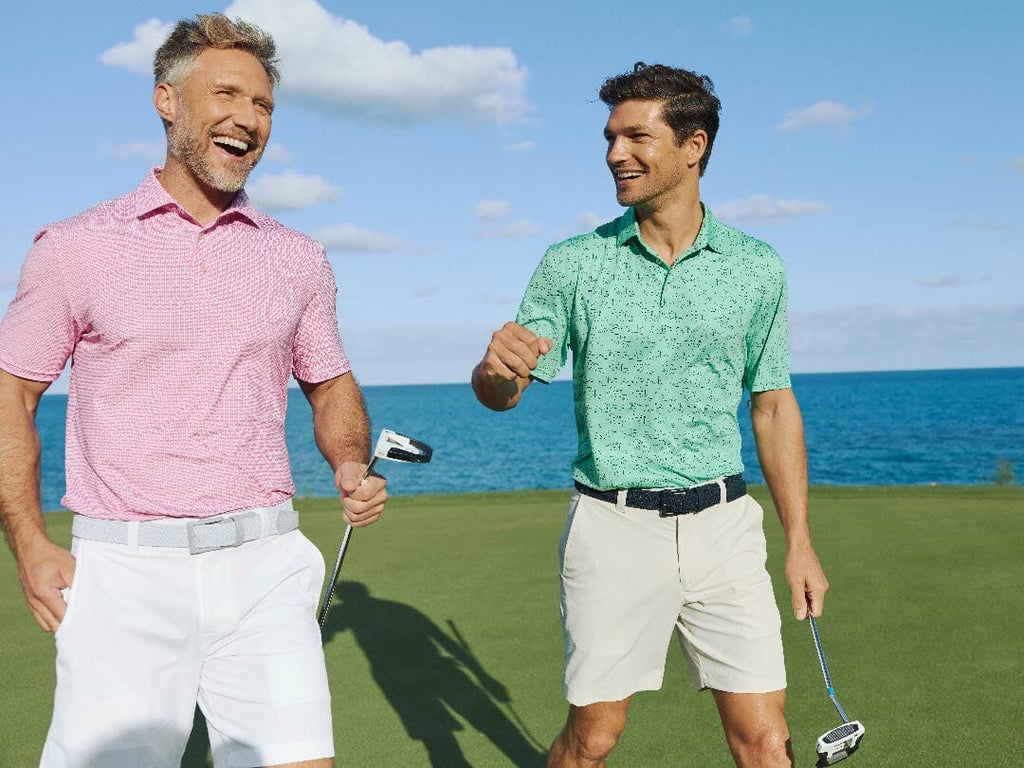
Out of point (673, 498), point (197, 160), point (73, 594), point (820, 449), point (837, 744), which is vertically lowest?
point (820, 449)

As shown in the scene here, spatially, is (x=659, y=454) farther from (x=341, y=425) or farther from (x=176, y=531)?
(x=176, y=531)

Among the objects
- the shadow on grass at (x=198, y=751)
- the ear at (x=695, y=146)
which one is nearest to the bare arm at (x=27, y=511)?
the shadow on grass at (x=198, y=751)

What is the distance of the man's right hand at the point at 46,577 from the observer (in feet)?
7.73

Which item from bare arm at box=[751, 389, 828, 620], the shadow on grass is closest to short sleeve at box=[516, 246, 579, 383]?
bare arm at box=[751, 389, 828, 620]

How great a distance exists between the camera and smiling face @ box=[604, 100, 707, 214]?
10.5 feet

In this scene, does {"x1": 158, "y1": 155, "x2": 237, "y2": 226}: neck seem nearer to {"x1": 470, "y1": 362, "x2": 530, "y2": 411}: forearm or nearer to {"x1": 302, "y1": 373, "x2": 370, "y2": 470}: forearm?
{"x1": 302, "y1": 373, "x2": 370, "y2": 470}: forearm

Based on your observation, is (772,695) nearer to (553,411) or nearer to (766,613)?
(766,613)

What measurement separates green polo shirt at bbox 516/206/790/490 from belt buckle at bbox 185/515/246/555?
96 cm

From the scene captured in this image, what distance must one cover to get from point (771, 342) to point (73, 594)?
1961mm

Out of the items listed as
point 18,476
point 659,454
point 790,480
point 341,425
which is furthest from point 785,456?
point 18,476

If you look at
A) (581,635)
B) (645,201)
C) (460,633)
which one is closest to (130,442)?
(581,635)

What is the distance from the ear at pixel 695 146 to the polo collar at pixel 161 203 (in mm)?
1264

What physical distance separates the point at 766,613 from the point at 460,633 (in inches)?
97.9

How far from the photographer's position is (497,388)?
298 centimetres
